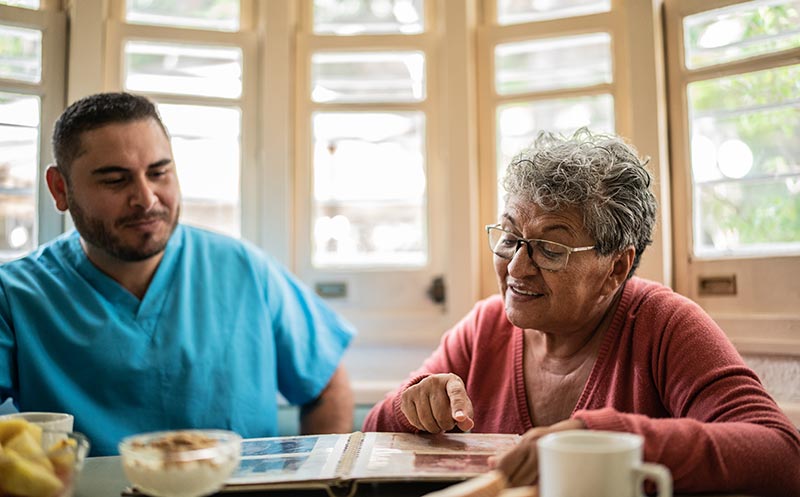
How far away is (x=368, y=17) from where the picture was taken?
2.53 metres

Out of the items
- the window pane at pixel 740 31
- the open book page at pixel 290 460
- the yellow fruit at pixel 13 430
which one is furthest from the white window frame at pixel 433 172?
the yellow fruit at pixel 13 430

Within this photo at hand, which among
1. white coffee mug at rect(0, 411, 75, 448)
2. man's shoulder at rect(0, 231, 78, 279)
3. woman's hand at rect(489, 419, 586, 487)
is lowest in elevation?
woman's hand at rect(489, 419, 586, 487)

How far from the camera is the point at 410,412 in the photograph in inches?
49.8

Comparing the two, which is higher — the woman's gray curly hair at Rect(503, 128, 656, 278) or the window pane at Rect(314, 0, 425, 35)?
the window pane at Rect(314, 0, 425, 35)

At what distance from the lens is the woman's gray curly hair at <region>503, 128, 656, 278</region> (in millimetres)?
1315

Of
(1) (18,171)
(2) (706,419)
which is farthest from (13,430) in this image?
(1) (18,171)

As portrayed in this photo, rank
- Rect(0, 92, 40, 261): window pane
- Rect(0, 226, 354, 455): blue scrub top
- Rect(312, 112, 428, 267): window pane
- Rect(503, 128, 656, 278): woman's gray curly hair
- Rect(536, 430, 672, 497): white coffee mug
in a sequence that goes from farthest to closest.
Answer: Rect(312, 112, 428, 267): window pane → Rect(0, 92, 40, 261): window pane → Rect(0, 226, 354, 455): blue scrub top → Rect(503, 128, 656, 278): woman's gray curly hair → Rect(536, 430, 672, 497): white coffee mug

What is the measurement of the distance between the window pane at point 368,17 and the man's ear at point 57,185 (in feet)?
3.55

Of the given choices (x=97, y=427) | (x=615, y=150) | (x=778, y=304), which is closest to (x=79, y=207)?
(x=97, y=427)

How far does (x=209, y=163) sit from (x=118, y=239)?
0.84m

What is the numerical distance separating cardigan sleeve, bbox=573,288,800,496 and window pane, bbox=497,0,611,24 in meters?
1.37

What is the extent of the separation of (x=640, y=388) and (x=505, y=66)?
1.47 m

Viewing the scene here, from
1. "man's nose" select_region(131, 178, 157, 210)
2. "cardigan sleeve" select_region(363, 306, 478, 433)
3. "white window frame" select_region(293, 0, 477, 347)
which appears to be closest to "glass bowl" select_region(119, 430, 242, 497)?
"cardigan sleeve" select_region(363, 306, 478, 433)

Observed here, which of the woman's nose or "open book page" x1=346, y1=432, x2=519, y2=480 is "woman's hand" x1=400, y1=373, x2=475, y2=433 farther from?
the woman's nose
